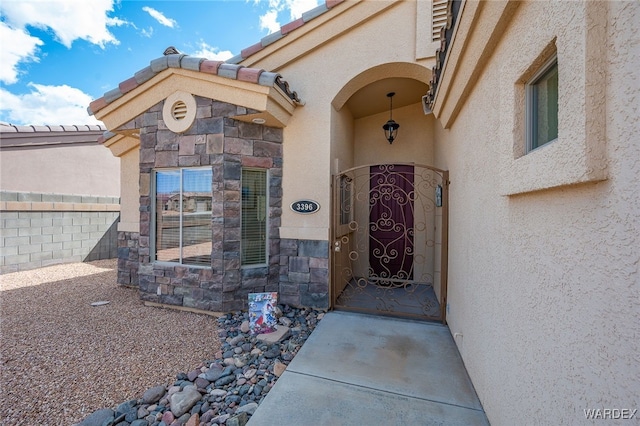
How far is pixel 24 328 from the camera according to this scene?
4.05 metres

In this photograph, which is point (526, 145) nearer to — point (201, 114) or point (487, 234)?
point (487, 234)

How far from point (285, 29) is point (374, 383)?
562cm

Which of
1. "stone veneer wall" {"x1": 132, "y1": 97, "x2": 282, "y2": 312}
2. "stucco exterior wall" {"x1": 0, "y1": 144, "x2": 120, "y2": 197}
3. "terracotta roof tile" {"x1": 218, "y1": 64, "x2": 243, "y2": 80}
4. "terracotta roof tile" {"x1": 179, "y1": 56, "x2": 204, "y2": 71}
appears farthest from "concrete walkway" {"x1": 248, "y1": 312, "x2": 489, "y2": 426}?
"stucco exterior wall" {"x1": 0, "y1": 144, "x2": 120, "y2": 197}

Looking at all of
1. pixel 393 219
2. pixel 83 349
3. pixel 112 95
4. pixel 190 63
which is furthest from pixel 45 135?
pixel 393 219

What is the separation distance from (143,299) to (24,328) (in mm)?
1535

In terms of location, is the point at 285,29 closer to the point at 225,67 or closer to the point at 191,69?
the point at 225,67

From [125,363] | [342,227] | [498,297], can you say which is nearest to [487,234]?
[498,297]

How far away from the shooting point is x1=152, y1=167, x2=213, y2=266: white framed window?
15.2 ft

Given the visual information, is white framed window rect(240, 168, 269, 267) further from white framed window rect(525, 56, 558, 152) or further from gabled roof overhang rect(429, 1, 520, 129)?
white framed window rect(525, 56, 558, 152)

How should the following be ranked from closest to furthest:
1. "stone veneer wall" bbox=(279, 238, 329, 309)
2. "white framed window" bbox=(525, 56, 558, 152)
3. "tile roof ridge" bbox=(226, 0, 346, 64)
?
"white framed window" bbox=(525, 56, 558, 152) < "tile roof ridge" bbox=(226, 0, 346, 64) < "stone veneer wall" bbox=(279, 238, 329, 309)

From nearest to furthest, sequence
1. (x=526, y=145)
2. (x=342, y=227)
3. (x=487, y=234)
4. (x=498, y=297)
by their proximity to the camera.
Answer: (x=526, y=145) → (x=498, y=297) → (x=487, y=234) → (x=342, y=227)

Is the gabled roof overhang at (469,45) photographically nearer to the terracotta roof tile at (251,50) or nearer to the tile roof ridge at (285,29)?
the tile roof ridge at (285,29)

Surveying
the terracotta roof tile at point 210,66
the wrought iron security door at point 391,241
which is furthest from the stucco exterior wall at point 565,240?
the terracotta roof tile at point 210,66

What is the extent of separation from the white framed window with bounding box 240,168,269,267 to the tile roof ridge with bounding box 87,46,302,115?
147cm
